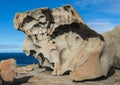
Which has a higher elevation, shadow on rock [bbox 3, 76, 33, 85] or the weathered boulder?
the weathered boulder

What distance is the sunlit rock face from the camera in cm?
2669

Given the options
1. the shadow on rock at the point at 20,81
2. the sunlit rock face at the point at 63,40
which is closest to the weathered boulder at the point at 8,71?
the shadow on rock at the point at 20,81

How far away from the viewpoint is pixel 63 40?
28.6 metres

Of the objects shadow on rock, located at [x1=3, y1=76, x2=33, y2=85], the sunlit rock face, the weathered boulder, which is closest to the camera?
the weathered boulder

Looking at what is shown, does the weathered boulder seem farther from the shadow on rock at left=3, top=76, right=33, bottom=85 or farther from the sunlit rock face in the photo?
the sunlit rock face

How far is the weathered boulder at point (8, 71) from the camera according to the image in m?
25.6

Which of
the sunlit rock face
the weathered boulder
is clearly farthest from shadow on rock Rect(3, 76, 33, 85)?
the sunlit rock face

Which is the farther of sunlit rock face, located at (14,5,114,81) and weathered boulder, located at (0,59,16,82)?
sunlit rock face, located at (14,5,114,81)

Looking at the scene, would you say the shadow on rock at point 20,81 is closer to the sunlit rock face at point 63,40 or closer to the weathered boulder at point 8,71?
the weathered boulder at point 8,71

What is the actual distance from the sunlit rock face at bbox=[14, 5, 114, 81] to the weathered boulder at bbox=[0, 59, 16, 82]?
3349 mm

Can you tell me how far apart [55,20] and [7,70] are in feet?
19.5

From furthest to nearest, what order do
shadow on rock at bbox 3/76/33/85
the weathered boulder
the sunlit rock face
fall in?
the sunlit rock face
shadow on rock at bbox 3/76/33/85
the weathered boulder

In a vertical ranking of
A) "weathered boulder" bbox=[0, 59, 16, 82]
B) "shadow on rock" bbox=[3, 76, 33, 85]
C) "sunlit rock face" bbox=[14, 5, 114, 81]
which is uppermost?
"sunlit rock face" bbox=[14, 5, 114, 81]

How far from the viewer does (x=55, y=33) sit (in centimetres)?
2867
